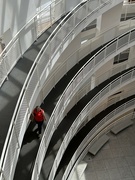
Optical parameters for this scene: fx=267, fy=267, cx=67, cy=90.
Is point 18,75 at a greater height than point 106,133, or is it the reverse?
point 18,75

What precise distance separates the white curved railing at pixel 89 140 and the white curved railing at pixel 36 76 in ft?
25.0

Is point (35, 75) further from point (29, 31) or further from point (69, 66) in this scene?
point (69, 66)

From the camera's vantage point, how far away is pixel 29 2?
33.9 ft

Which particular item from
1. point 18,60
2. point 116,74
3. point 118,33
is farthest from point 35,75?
point 116,74

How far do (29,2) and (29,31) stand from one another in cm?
114

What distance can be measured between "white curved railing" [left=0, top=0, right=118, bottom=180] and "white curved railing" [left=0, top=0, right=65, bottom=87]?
2.33 ft

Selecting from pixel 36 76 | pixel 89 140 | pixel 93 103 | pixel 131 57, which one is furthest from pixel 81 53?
pixel 89 140

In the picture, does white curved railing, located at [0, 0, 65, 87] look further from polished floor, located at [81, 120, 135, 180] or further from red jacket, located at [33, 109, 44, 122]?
polished floor, located at [81, 120, 135, 180]

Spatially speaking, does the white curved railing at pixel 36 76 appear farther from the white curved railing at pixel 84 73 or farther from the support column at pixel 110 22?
the white curved railing at pixel 84 73

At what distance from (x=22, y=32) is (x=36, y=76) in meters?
2.08

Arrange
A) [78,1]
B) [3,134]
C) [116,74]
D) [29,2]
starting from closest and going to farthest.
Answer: [3,134], [29,2], [78,1], [116,74]

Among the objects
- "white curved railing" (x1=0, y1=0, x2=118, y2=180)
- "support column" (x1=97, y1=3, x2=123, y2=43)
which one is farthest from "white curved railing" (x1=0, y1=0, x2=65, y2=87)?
"support column" (x1=97, y1=3, x2=123, y2=43)

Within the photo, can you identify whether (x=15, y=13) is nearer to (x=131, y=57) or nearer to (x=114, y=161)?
(x=131, y=57)

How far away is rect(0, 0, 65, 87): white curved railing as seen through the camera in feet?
30.9
